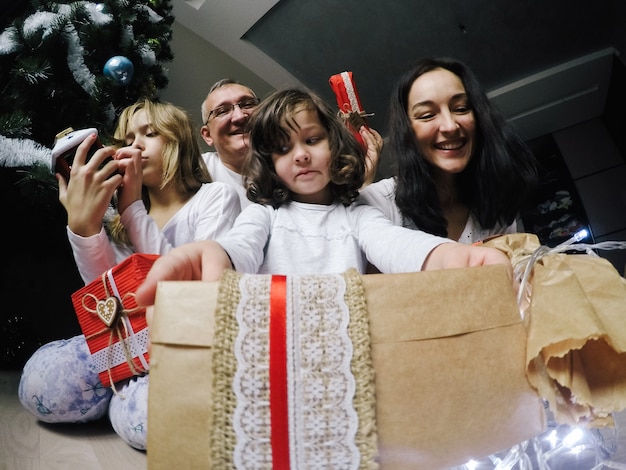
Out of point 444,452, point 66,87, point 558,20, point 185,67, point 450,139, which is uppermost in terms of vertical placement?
point 558,20

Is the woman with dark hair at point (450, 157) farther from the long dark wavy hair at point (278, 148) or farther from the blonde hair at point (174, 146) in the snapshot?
the blonde hair at point (174, 146)

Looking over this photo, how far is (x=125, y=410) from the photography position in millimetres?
700

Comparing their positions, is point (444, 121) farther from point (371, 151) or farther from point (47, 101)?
point (47, 101)

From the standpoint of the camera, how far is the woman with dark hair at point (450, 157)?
0.88 meters

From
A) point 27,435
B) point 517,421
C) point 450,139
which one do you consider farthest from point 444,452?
point 27,435

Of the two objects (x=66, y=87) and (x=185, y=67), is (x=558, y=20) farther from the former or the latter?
(x=66, y=87)

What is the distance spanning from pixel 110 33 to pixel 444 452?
→ 113 centimetres

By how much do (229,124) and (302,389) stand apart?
88 cm

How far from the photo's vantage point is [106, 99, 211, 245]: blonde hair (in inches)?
36.8

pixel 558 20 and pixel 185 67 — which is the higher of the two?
pixel 558 20

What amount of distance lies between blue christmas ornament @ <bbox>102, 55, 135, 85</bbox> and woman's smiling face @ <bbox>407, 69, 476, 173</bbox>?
638 mm

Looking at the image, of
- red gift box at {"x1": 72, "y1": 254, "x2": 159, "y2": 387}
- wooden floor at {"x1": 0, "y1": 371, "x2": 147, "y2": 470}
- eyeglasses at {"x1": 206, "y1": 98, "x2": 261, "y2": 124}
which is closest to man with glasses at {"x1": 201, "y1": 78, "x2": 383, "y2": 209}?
eyeglasses at {"x1": 206, "y1": 98, "x2": 261, "y2": 124}

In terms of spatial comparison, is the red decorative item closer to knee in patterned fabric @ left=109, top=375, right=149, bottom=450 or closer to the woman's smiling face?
the woman's smiling face

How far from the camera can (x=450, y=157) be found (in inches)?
35.1
